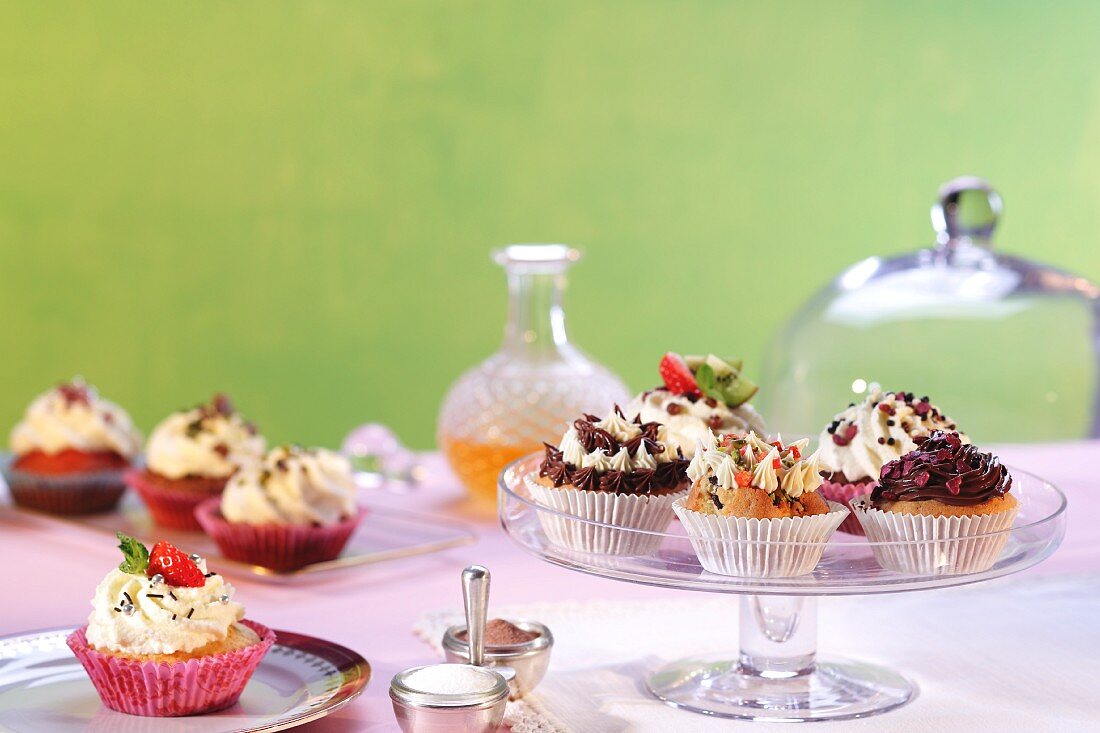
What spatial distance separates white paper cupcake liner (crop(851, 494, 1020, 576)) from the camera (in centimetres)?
134

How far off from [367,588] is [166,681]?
60 cm

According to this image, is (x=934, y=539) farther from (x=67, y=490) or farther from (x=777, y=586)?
(x=67, y=490)

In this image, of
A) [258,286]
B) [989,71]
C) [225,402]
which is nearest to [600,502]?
[225,402]

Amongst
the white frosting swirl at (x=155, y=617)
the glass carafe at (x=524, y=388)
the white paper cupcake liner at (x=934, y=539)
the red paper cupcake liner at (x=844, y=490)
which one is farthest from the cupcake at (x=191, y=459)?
the white paper cupcake liner at (x=934, y=539)

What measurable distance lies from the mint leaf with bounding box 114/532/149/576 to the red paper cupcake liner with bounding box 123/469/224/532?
2.60ft

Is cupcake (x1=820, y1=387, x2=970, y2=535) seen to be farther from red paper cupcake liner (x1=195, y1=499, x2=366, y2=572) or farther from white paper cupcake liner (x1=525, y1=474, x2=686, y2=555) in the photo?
red paper cupcake liner (x1=195, y1=499, x2=366, y2=572)

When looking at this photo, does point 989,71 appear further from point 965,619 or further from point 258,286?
point 965,619

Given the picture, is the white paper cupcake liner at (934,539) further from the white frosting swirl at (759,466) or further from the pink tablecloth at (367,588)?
the pink tablecloth at (367,588)

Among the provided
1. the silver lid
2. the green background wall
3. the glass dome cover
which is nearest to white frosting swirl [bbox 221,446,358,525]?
the silver lid

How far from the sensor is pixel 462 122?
5406 mm

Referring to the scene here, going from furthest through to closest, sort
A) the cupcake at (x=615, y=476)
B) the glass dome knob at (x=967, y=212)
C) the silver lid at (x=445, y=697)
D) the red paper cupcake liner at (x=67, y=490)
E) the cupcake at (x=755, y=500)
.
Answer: the glass dome knob at (x=967, y=212) → the red paper cupcake liner at (x=67, y=490) → the cupcake at (x=615, y=476) → the cupcake at (x=755, y=500) → the silver lid at (x=445, y=697)

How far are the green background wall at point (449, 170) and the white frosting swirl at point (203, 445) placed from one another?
2.94 metres

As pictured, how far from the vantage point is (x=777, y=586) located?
1313 mm

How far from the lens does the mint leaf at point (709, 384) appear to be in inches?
70.6
